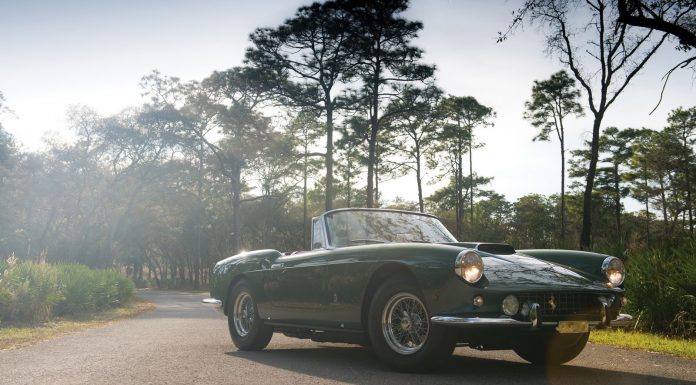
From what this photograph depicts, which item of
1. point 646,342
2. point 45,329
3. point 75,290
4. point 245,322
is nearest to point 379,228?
point 245,322

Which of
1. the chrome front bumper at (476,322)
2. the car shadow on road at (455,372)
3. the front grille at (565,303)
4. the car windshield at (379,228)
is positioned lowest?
the car shadow on road at (455,372)

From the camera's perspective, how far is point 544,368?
6027 millimetres

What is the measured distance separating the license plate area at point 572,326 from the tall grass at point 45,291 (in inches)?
487

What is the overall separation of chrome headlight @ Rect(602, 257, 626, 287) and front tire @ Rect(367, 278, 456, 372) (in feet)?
6.52

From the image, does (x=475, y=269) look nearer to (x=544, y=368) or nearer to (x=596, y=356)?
(x=544, y=368)

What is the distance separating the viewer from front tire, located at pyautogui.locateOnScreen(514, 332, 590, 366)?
6188 millimetres

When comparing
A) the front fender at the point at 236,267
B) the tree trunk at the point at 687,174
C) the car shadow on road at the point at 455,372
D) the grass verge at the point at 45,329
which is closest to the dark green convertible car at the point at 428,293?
the car shadow on road at the point at 455,372

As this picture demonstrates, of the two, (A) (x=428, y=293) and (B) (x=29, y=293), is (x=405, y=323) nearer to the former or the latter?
(A) (x=428, y=293)

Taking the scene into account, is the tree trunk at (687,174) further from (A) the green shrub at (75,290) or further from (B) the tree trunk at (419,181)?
(A) the green shrub at (75,290)

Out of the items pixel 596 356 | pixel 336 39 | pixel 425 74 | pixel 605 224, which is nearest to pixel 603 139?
pixel 605 224

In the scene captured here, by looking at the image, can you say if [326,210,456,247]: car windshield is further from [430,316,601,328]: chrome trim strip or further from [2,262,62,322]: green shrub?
[2,262,62,322]: green shrub

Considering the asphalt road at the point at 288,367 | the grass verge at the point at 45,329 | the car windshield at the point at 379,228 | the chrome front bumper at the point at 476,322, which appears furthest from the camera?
the grass verge at the point at 45,329

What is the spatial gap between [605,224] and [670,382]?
56.7m

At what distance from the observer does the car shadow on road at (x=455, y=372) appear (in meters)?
5.18
